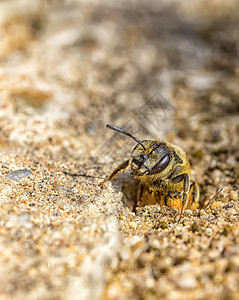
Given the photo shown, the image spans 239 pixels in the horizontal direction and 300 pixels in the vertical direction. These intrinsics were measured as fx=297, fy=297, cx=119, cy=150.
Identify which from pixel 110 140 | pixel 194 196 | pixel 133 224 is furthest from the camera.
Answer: pixel 110 140

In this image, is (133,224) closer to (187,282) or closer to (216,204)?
(187,282)

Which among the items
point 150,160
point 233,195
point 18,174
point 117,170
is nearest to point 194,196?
point 233,195

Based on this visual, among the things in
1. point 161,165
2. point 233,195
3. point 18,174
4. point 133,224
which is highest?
point 161,165

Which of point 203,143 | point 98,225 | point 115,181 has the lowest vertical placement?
point 203,143

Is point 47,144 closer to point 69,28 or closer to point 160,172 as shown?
point 160,172

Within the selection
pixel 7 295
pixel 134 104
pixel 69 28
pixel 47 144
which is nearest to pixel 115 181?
pixel 47 144

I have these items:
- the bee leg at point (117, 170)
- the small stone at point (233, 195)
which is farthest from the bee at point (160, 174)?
the small stone at point (233, 195)
